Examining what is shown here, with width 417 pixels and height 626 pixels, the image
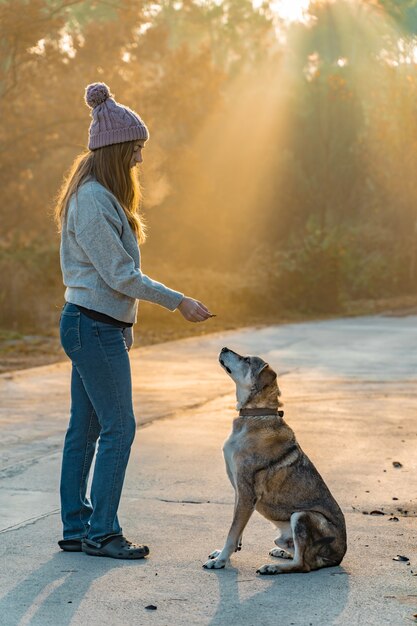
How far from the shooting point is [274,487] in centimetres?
561

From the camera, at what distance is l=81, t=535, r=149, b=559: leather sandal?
576cm

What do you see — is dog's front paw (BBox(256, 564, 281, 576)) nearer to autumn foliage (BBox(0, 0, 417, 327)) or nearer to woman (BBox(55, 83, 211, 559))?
woman (BBox(55, 83, 211, 559))

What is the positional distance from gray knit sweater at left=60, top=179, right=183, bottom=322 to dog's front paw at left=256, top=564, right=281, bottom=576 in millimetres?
1270

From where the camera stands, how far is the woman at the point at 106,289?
18.2ft

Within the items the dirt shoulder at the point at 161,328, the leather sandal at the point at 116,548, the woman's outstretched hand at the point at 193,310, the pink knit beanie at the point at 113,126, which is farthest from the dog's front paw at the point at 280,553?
the dirt shoulder at the point at 161,328

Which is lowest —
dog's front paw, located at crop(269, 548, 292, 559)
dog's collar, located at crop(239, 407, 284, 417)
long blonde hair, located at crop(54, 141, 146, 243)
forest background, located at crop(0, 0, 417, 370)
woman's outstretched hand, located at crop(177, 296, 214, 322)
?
dog's front paw, located at crop(269, 548, 292, 559)

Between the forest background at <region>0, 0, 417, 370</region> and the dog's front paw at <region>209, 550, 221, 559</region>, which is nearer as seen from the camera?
the dog's front paw at <region>209, 550, 221, 559</region>

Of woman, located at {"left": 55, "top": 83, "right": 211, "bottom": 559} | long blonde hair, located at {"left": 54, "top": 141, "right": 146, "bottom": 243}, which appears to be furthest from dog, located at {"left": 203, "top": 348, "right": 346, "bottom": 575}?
long blonde hair, located at {"left": 54, "top": 141, "right": 146, "bottom": 243}

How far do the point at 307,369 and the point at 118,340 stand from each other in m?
9.07

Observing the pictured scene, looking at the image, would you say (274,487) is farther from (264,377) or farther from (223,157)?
(223,157)

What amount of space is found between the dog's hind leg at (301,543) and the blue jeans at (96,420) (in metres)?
0.83

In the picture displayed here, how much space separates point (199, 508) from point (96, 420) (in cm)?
125

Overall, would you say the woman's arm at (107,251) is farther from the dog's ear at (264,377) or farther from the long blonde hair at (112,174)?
the dog's ear at (264,377)

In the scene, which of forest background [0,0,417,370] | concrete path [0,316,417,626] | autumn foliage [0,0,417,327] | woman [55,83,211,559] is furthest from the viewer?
autumn foliage [0,0,417,327]
